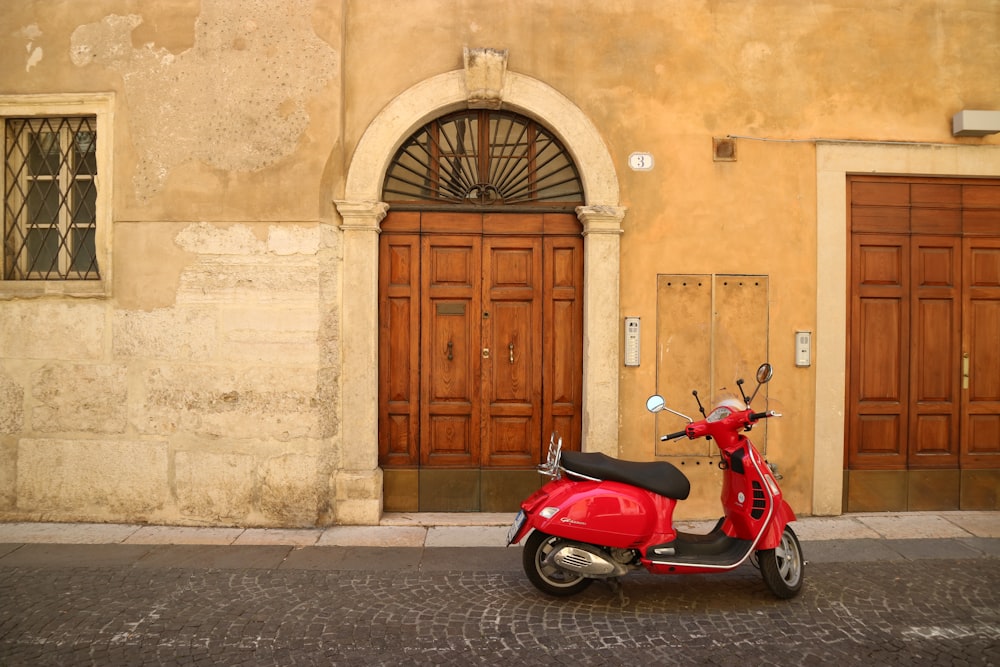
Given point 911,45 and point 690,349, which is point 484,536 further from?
point 911,45

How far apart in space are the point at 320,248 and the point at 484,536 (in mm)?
2694

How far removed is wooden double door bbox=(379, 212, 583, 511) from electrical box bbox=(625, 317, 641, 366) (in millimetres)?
435

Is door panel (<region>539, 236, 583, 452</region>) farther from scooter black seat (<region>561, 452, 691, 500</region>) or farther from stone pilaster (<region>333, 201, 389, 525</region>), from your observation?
scooter black seat (<region>561, 452, 691, 500</region>)

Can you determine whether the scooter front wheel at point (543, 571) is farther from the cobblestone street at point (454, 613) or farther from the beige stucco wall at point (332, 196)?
the beige stucco wall at point (332, 196)

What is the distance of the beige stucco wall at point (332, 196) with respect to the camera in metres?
5.73

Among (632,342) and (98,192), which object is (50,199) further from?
(632,342)

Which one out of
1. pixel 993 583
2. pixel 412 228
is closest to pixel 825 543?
pixel 993 583

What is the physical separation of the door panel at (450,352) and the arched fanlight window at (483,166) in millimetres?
419

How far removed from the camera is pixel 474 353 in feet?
19.9

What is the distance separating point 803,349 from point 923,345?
1183 mm

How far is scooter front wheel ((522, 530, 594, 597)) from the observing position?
4277 millimetres

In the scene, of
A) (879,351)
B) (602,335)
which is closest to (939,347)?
(879,351)

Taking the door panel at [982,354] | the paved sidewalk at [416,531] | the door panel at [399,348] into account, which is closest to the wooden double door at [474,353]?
the door panel at [399,348]

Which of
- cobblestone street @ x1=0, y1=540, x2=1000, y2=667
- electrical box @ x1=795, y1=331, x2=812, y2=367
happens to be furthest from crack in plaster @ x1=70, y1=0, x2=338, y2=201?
electrical box @ x1=795, y1=331, x2=812, y2=367
